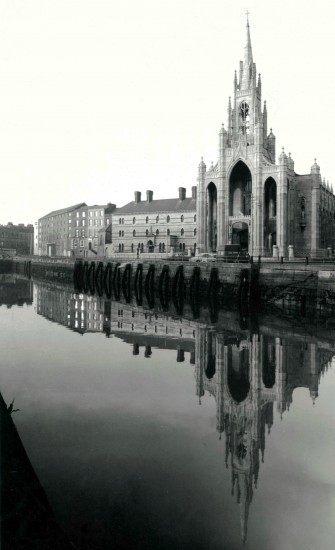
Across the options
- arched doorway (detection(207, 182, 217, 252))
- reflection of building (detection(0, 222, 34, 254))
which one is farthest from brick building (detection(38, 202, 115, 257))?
arched doorway (detection(207, 182, 217, 252))

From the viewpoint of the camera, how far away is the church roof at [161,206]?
76000mm

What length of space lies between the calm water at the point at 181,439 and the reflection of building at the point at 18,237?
136 meters

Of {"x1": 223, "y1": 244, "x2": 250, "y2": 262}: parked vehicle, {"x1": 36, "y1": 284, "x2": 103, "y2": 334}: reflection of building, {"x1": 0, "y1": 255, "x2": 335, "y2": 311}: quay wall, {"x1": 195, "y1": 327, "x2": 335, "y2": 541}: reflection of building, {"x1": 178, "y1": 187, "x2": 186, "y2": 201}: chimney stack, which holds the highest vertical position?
{"x1": 178, "y1": 187, "x2": 186, "y2": 201}: chimney stack

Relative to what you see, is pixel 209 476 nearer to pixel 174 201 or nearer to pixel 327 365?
pixel 327 365

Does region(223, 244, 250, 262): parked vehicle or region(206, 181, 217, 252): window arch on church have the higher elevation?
region(206, 181, 217, 252): window arch on church

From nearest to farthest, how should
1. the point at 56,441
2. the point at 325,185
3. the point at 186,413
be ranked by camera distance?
the point at 56,441 → the point at 186,413 → the point at 325,185

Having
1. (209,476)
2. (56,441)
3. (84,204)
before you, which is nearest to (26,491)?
(56,441)

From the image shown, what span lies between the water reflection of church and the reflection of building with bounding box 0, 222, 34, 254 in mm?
125112

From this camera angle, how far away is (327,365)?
15320 millimetres

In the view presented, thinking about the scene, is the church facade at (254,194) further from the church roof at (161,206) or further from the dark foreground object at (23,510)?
the dark foreground object at (23,510)

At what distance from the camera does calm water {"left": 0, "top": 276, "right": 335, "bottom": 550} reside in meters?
6.12

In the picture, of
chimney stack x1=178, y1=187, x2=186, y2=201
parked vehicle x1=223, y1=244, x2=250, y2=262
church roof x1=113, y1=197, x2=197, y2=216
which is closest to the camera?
parked vehicle x1=223, y1=244, x2=250, y2=262

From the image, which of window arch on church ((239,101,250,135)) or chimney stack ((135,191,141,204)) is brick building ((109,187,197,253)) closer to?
chimney stack ((135,191,141,204))

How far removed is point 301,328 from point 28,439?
1691 cm
